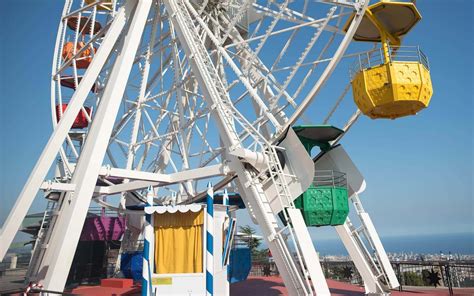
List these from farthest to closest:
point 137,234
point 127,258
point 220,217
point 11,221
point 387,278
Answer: point 137,234
point 127,258
point 387,278
point 11,221
point 220,217

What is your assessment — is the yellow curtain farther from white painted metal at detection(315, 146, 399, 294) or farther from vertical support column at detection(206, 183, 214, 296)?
white painted metal at detection(315, 146, 399, 294)

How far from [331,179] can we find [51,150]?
24.8 feet

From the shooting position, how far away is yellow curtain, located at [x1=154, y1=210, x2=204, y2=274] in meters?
8.14

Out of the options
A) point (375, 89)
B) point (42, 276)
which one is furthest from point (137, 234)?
point (375, 89)

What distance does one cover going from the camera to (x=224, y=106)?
10992 millimetres

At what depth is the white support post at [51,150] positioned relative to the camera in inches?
374

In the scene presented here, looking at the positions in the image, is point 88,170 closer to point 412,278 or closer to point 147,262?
point 147,262

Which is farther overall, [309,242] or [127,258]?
[127,258]

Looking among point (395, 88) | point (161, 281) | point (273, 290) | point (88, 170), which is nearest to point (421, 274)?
point (273, 290)

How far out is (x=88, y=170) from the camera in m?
10.0

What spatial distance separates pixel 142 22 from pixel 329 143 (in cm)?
682

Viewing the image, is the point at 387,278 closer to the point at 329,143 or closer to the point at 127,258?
the point at 329,143

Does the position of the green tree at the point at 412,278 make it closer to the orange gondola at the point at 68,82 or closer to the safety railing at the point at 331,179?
the safety railing at the point at 331,179

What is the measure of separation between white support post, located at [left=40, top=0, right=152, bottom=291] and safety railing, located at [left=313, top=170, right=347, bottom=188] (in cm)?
581
